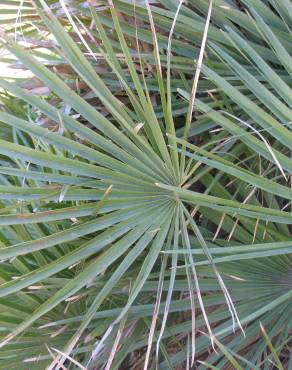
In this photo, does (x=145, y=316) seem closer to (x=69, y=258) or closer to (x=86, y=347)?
(x=86, y=347)

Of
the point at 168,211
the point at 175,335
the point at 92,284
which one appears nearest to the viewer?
the point at 168,211

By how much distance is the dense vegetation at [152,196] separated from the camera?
0.92 meters

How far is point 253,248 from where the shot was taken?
2.91 feet

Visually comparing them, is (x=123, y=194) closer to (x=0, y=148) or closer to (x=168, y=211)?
(x=168, y=211)

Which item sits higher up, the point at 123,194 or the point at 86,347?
the point at 123,194

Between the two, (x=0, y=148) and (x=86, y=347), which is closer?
(x=0, y=148)

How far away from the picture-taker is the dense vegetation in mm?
917

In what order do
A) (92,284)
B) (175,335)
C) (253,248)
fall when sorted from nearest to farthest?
(253,248), (92,284), (175,335)

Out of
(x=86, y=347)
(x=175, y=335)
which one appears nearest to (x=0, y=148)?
(x=86, y=347)

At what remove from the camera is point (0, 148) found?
894mm

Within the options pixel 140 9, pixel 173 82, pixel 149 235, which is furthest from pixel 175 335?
pixel 140 9

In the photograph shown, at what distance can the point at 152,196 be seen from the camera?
3.21ft

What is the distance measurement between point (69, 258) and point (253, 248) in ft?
1.07

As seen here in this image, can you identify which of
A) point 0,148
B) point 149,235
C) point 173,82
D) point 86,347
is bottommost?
point 86,347
